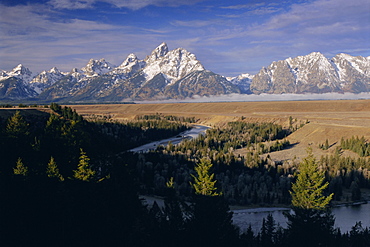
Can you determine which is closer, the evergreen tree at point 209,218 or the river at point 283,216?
the evergreen tree at point 209,218

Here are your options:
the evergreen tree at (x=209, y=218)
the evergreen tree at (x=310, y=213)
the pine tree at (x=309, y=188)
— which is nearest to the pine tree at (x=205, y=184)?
the evergreen tree at (x=209, y=218)

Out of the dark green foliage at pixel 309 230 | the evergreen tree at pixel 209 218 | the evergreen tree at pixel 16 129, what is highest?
the evergreen tree at pixel 16 129

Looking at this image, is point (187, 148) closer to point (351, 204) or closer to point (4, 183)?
point (351, 204)

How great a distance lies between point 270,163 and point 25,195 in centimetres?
5372

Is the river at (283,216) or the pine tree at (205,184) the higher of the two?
the pine tree at (205,184)

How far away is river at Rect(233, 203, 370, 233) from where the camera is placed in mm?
41781

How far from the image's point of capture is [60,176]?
31812 millimetres

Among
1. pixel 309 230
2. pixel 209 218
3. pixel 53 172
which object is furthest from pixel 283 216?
pixel 53 172

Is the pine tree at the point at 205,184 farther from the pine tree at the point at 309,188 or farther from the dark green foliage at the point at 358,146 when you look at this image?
the dark green foliage at the point at 358,146

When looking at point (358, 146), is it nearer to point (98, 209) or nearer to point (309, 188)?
point (309, 188)

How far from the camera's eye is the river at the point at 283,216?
41781 millimetres

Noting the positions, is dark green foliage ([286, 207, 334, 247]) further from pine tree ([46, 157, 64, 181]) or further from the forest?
pine tree ([46, 157, 64, 181])

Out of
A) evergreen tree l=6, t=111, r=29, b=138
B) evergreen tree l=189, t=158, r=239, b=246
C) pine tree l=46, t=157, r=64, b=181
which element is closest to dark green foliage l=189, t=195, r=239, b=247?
evergreen tree l=189, t=158, r=239, b=246

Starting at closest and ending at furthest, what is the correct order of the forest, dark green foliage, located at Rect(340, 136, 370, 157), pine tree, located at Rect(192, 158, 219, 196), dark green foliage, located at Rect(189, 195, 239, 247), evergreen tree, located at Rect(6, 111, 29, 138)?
dark green foliage, located at Rect(189, 195, 239, 247) < the forest < pine tree, located at Rect(192, 158, 219, 196) < evergreen tree, located at Rect(6, 111, 29, 138) < dark green foliage, located at Rect(340, 136, 370, 157)
